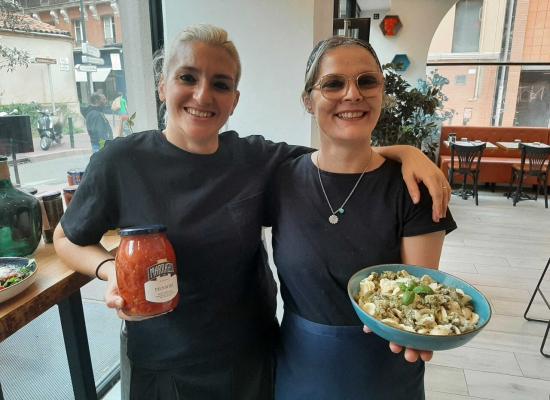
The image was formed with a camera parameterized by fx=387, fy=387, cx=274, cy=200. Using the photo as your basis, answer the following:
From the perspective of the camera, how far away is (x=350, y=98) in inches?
39.7

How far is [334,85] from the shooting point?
3.40ft

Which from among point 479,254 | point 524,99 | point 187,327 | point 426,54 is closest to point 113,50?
point 187,327

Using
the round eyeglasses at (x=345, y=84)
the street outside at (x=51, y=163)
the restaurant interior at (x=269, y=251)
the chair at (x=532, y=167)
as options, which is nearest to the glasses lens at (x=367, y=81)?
the round eyeglasses at (x=345, y=84)

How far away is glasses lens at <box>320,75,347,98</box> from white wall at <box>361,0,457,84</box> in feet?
22.7

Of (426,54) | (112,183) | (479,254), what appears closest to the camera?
(112,183)

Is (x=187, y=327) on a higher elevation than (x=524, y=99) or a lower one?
lower

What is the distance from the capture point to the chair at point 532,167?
5766mm

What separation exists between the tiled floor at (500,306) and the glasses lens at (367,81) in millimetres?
1857

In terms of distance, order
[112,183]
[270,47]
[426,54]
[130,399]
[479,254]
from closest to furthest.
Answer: [112,183] → [130,399] → [270,47] → [479,254] → [426,54]

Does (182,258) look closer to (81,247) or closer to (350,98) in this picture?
(81,247)

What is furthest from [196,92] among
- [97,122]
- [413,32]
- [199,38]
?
[413,32]

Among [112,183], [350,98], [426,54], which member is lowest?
[112,183]

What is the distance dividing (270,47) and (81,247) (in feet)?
6.43

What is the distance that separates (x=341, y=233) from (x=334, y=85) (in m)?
0.40
